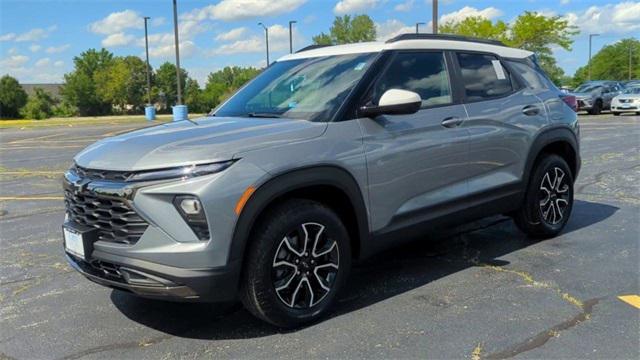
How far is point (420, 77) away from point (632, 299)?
2.15m

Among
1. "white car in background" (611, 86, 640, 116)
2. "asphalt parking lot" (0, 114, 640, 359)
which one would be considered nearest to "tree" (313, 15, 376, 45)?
"white car in background" (611, 86, 640, 116)

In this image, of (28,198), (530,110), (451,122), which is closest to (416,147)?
(451,122)

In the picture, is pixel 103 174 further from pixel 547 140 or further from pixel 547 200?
pixel 547 200

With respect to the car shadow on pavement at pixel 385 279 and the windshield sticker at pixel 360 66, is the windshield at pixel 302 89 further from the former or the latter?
the car shadow on pavement at pixel 385 279

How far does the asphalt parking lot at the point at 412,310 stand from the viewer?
332 cm

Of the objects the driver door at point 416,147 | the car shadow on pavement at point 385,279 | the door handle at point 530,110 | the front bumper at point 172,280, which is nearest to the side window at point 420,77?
the driver door at point 416,147

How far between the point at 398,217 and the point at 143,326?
6.07 feet

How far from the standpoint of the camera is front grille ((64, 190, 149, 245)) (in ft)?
10.5

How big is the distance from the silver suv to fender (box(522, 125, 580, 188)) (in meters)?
0.03

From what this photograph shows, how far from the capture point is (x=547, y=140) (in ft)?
17.2

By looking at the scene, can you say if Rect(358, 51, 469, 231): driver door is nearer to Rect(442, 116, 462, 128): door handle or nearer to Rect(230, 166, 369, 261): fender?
Rect(442, 116, 462, 128): door handle

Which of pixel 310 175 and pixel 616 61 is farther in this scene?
pixel 616 61

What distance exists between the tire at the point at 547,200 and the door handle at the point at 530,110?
481 millimetres

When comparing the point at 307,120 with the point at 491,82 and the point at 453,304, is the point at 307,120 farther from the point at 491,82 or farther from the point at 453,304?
the point at 491,82
